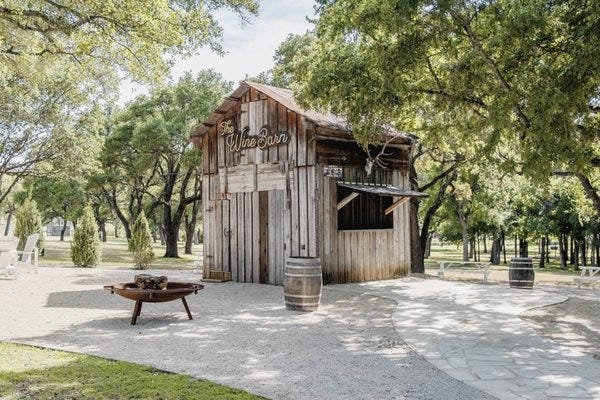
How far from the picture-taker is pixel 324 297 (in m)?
12.0

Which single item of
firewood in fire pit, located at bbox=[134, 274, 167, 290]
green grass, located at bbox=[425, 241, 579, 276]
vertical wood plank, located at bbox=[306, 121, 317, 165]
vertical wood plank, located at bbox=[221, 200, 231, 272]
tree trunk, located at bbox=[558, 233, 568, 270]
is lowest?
green grass, located at bbox=[425, 241, 579, 276]

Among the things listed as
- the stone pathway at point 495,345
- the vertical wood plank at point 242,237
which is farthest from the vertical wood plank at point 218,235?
the stone pathway at point 495,345

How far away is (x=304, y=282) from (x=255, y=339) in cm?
256

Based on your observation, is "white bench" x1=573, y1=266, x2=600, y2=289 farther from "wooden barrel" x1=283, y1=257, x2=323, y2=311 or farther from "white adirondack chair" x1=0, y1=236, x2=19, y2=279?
"white adirondack chair" x1=0, y1=236, x2=19, y2=279

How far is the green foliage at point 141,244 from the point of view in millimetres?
21578

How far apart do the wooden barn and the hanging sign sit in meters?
0.03

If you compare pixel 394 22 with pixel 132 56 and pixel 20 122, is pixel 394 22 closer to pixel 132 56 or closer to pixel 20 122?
pixel 132 56

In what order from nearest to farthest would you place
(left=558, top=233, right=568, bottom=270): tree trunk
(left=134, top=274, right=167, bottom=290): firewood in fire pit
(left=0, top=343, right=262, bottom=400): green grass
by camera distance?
(left=0, top=343, right=262, bottom=400): green grass, (left=134, top=274, right=167, bottom=290): firewood in fire pit, (left=558, top=233, right=568, bottom=270): tree trunk

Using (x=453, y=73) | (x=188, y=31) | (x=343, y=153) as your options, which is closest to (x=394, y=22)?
(x=453, y=73)

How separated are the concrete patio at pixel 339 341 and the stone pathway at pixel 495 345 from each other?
2cm

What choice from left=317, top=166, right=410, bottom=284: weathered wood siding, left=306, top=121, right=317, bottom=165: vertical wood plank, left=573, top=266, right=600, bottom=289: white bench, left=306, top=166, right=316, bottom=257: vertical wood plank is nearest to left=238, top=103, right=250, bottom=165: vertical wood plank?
left=306, top=121, right=317, bottom=165: vertical wood plank

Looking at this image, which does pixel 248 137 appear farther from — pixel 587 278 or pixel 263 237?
pixel 587 278

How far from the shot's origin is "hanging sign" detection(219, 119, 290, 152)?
14.4 metres

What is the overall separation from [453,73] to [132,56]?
21.8ft
